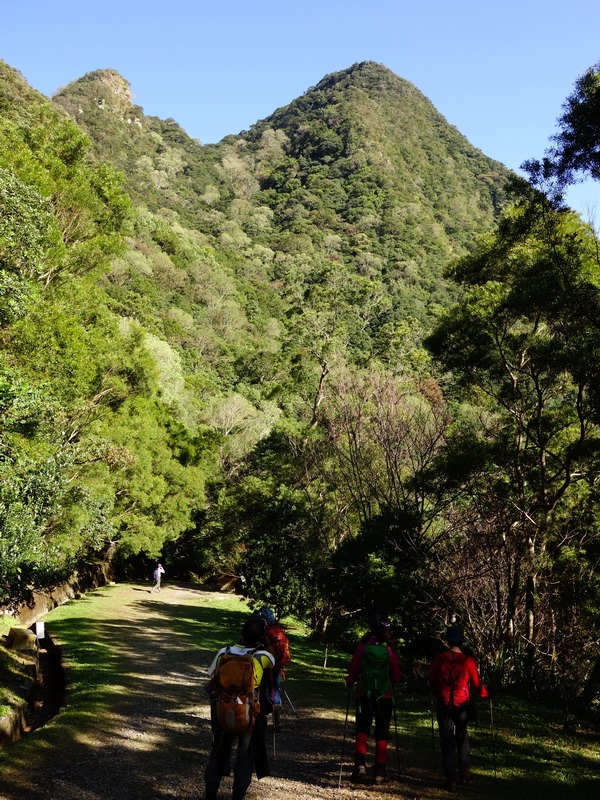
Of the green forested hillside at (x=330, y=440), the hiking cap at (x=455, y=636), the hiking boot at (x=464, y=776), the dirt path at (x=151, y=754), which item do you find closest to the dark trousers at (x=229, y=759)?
the dirt path at (x=151, y=754)

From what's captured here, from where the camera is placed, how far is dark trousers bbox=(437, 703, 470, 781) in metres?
5.46

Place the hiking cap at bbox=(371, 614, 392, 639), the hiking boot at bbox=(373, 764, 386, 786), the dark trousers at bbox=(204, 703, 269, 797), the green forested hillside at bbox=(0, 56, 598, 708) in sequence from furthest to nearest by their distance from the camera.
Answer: the green forested hillside at bbox=(0, 56, 598, 708)
the hiking cap at bbox=(371, 614, 392, 639)
the hiking boot at bbox=(373, 764, 386, 786)
the dark trousers at bbox=(204, 703, 269, 797)

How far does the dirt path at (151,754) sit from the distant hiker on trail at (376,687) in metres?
0.23

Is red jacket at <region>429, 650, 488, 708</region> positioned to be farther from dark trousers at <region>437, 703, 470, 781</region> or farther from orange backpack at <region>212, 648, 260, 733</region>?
orange backpack at <region>212, 648, 260, 733</region>

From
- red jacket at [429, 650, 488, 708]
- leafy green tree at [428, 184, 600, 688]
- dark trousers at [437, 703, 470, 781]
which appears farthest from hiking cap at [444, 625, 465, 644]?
leafy green tree at [428, 184, 600, 688]

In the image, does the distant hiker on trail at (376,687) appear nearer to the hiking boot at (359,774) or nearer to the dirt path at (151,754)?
the hiking boot at (359,774)

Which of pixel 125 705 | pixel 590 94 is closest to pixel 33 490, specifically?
pixel 125 705

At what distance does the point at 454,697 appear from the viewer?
5.46 meters

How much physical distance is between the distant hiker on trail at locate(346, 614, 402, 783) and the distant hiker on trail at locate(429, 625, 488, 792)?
42 centimetres

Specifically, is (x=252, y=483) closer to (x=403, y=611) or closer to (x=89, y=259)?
(x=89, y=259)

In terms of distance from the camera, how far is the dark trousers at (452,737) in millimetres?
5461

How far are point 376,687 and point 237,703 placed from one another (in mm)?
1791

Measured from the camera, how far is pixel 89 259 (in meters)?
20.2

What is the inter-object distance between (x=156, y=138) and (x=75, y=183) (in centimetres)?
10979
